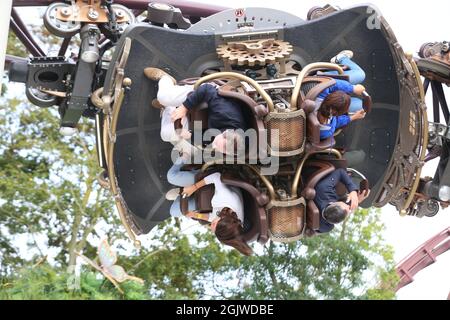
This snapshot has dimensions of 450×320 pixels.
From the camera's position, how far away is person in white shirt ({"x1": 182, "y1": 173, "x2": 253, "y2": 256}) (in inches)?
285

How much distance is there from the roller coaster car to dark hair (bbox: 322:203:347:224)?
0.08 meters

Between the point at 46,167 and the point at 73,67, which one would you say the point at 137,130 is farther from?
the point at 46,167

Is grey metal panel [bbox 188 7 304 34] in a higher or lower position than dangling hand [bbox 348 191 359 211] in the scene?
higher

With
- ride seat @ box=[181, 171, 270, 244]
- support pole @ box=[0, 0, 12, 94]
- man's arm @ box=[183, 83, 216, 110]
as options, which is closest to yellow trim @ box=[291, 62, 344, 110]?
man's arm @ box=[183, 83, 216, 110]

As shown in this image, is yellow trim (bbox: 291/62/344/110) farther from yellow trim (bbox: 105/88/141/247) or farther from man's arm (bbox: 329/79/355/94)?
yellow trim (bbox: 105/88/141/247)

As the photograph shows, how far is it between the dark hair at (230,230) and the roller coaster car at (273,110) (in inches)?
3.1

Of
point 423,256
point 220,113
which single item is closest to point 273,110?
point 220,113

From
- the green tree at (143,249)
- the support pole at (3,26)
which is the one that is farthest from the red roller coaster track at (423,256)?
the support pole at (3,26)

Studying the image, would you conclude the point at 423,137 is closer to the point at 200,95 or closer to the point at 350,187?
the point at 350,187

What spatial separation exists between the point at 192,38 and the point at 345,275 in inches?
340

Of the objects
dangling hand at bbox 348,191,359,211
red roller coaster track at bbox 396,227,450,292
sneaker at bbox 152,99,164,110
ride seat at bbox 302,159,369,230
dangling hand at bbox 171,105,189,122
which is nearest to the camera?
dangling hand at bbox 171,105,189,122

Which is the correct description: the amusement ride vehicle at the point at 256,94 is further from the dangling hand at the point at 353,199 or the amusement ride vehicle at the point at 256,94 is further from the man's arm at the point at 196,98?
the dangling hand at the point at 353,199

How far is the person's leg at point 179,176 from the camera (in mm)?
7566

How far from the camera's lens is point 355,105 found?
759 centimetres
